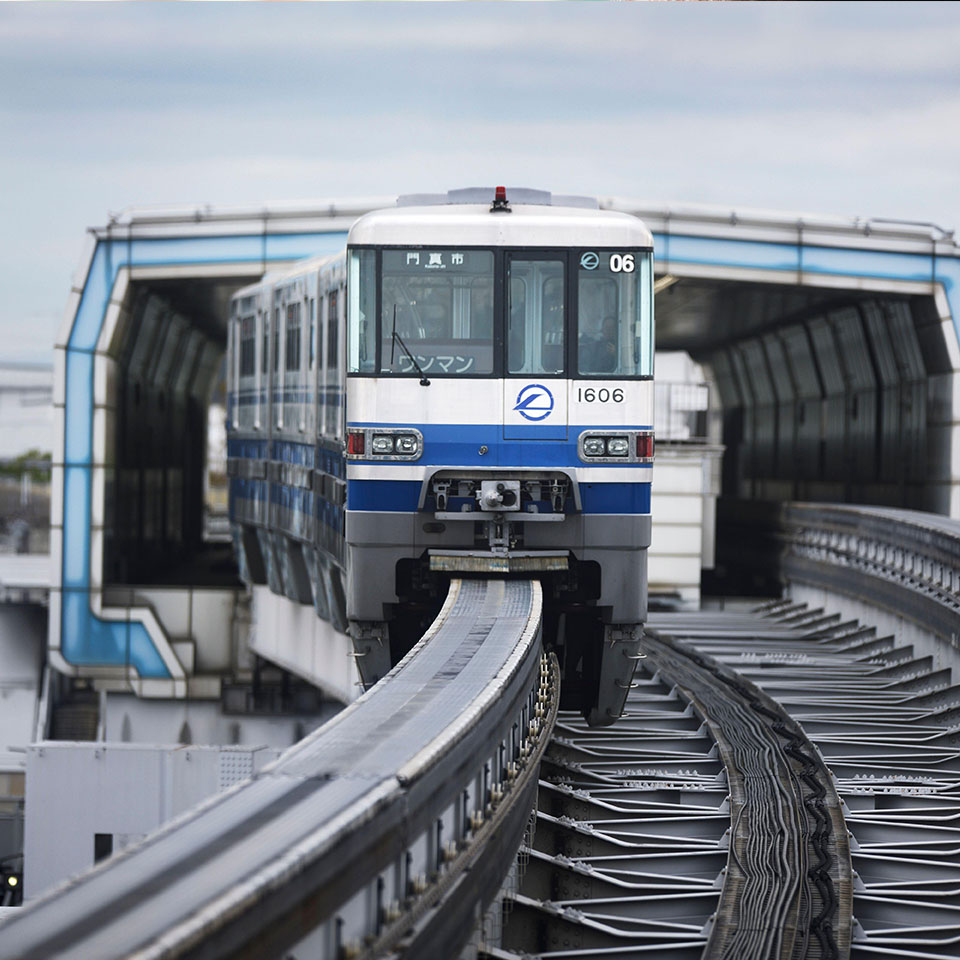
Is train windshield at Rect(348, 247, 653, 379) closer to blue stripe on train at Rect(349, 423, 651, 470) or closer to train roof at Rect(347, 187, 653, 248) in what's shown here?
train roof at Rect(347, 187, 653, 248)

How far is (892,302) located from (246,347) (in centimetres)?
1039

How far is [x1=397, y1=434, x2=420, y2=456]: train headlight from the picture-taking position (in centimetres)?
1034

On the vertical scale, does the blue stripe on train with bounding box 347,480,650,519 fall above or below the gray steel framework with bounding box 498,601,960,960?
above

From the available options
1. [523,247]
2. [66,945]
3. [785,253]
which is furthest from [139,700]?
[66,945]

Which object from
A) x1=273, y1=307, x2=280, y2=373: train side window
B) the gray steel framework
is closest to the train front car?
the gray steel framework

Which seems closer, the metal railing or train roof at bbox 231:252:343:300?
train roof at bbox 231:252:343:300

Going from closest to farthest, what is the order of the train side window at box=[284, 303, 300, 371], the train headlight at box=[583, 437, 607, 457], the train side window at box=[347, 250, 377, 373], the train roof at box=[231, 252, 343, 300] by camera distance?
the train side window at box=[347, 250, 377, 373] < the train headlight at box=[583, 437, 607, 457] < the train roof at box=[231, 252, 343, 300] < the train side window at box=[284, 303, 300, 371]

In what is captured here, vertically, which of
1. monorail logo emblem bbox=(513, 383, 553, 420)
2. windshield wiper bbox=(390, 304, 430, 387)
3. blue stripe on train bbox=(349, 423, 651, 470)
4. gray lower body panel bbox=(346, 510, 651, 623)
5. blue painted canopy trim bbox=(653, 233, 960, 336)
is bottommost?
gray lower body panel bbox=(346, 510, 651, 623)

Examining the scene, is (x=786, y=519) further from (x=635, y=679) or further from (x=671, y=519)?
(x=635, y=679)

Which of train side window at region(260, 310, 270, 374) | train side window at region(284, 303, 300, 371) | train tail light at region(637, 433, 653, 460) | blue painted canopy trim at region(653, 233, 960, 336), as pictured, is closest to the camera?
train tail light at region(637, 433, 653, 460)

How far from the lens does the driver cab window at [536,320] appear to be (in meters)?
10.5

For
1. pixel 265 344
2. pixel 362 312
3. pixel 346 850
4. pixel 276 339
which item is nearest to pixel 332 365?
pixel 362 312

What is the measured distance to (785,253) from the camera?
22.9 metres

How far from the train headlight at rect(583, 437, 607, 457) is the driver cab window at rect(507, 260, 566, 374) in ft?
1.65
